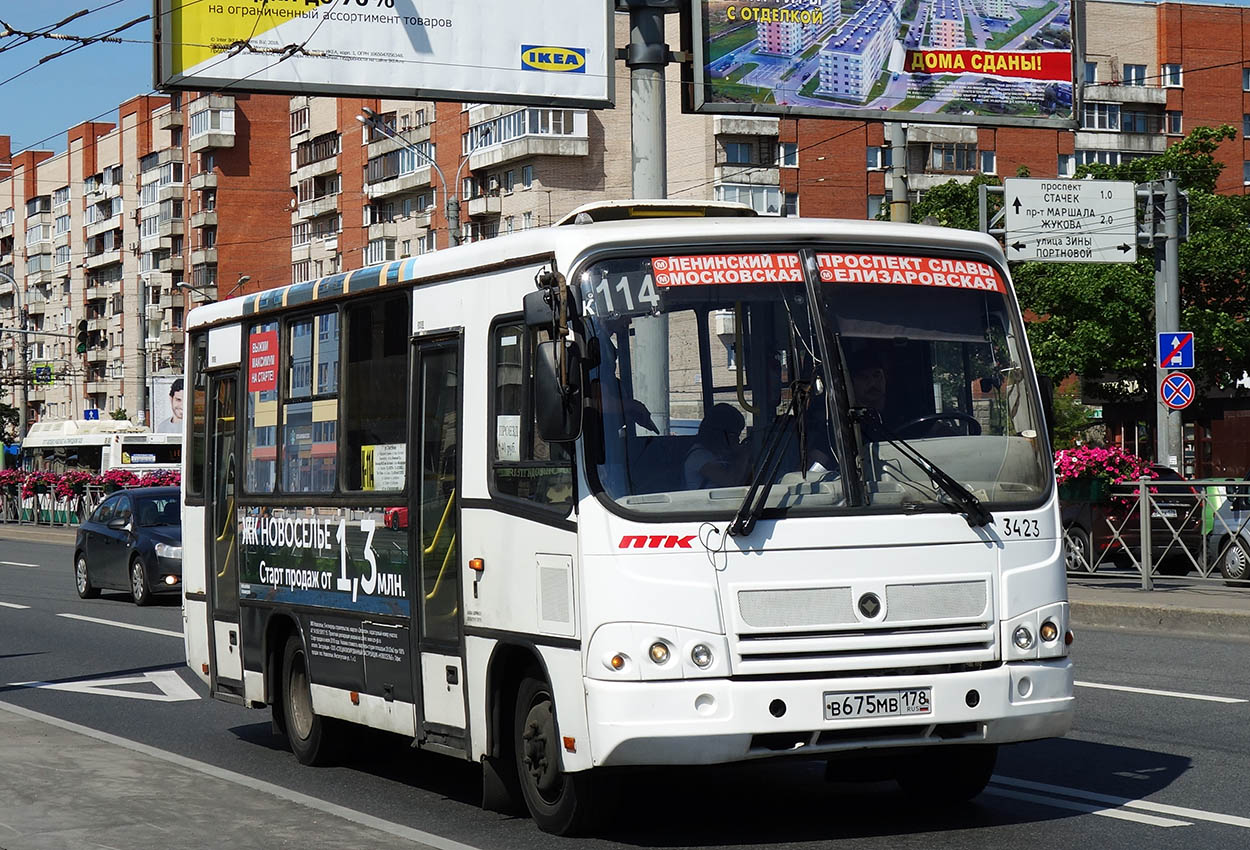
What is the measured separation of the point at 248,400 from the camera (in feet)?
38.3

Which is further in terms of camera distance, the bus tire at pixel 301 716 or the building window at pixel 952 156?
the building window at pixel 952 156

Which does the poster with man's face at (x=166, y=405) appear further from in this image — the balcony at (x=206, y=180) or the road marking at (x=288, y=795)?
the road marking at (x=288, y=795)

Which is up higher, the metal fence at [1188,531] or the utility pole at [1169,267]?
the utility pole at [1169,267]

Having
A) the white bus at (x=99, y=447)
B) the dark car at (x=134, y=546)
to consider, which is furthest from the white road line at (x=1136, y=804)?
the white bus at (x=99, y=447)

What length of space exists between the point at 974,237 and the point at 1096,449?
15579 millimetres

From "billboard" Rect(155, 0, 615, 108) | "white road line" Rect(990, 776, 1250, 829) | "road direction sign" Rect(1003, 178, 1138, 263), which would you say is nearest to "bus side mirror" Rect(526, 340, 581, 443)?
"white road line" Rect(990, 776, 1250, 829)

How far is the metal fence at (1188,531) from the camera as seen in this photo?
20.2 meters

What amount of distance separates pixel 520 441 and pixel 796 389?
49.9 inches

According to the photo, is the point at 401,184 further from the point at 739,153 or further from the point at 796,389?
the point at 796,389

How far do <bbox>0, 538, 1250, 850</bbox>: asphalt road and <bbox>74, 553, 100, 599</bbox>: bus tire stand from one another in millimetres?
10922

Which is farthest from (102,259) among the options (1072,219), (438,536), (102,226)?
(438,536)

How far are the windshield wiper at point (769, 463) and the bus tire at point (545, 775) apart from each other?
1.15m

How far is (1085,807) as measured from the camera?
28.5 ft

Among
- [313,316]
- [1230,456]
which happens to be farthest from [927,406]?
[1230,456]
